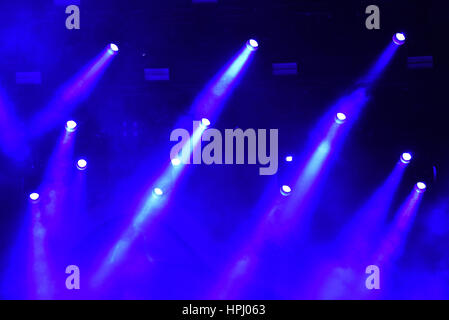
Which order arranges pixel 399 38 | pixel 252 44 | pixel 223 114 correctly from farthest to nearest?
pixel 223 114 < pixel 252 44 < pixel 399 38

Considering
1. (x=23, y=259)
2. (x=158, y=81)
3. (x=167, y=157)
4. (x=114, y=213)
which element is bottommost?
(x=23, y=259)

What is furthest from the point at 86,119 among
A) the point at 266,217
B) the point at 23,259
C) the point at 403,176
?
the point at 403,176

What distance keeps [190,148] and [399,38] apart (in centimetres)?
201

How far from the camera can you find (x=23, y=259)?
5.37 meters

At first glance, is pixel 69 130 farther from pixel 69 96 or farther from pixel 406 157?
pixel 406 157

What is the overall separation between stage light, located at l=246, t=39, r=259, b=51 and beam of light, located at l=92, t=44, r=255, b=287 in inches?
1.1

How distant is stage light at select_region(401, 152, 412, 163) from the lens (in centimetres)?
545

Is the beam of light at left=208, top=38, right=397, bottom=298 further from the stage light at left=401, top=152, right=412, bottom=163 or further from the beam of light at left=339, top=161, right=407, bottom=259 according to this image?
the stage light at left=401, top=152, right=412, bottom=163

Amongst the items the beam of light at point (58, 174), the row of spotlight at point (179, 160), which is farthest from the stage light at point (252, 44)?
the beam of light at point (58, 174)

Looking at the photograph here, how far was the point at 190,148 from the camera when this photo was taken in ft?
18.0

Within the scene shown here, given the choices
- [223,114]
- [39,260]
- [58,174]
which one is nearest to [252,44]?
[223,114]

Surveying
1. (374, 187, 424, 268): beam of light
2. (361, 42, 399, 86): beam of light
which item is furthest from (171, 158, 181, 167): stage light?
(374, 187, 424, 268): beam of light

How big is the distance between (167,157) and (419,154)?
2213 mm
